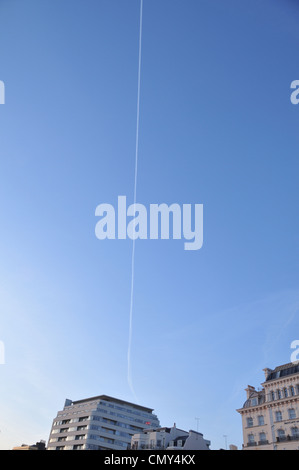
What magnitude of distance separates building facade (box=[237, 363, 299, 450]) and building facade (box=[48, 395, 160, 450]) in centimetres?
6147

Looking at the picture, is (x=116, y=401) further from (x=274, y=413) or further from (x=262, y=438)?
(x=274, y=413)

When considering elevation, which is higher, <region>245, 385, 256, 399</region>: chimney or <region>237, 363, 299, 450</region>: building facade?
<region>245, 385, 256, 399</region>: chimney

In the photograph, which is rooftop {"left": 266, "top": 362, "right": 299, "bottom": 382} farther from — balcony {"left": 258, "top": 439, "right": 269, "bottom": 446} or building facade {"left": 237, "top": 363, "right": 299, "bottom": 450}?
balcony {"left": 258, "top": 439, "right": 269, "bottom": 446}

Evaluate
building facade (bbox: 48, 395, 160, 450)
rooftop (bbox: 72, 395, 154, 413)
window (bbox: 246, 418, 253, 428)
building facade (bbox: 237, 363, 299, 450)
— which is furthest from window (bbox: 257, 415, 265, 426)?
rooftop (bbox: 72, 395, 154, 413)

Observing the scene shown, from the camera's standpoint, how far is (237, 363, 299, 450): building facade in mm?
50375

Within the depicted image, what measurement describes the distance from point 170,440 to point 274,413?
131ft

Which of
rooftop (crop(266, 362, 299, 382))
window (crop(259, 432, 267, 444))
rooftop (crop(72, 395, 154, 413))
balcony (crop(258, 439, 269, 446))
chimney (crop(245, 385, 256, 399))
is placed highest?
rooftop (crop(72, 395, 154, 413))

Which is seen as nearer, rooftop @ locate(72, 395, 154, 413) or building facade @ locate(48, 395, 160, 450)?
building facade @ locate(48, 395, 160, 450)

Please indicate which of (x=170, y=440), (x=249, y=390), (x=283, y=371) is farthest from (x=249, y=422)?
(x=170, y=440)

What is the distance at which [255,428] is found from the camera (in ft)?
182

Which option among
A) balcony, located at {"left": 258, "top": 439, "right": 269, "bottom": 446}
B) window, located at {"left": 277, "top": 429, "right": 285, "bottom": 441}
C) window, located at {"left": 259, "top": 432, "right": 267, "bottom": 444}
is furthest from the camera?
window, located at {"left": 259, "top": 432, "right": 267, "bottom": 444}
